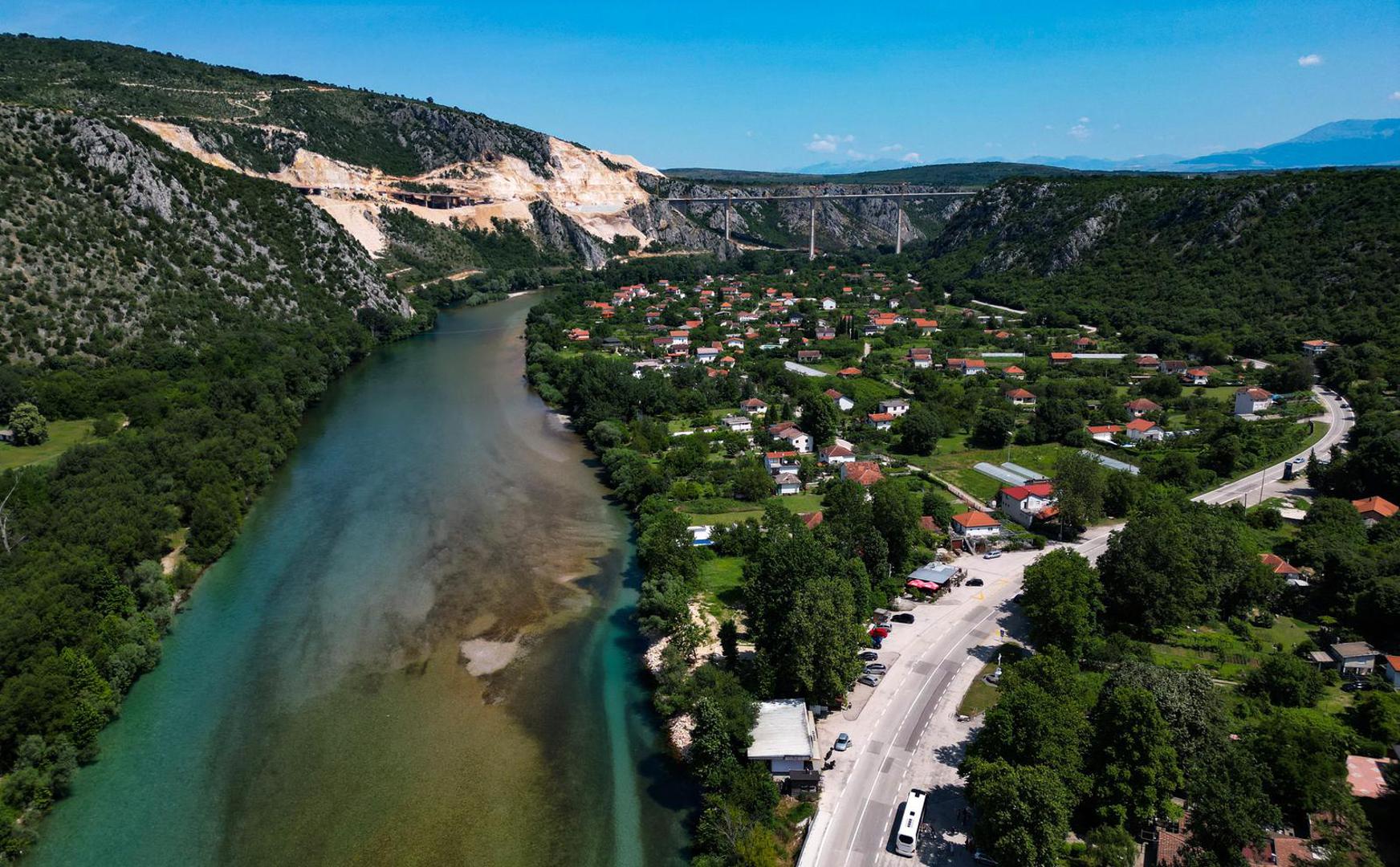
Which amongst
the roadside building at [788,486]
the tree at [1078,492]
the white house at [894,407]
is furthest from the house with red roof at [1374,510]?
the white house at [894,407]

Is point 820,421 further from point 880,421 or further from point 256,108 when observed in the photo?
point 256,108

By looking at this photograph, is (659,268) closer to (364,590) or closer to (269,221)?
(269,221)

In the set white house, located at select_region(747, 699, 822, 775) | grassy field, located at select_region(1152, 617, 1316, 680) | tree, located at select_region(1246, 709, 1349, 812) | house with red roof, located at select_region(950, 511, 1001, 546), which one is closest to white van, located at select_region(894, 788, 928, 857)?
white house, located at select_region(747, 699, 822, 775)

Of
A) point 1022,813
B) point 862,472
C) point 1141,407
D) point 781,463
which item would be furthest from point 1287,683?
point 1141,407

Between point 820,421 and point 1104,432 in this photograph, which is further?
point 1104,432

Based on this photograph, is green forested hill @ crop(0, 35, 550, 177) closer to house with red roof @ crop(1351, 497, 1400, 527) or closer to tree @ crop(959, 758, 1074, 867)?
tree @ crop(959, 758, 1074, 867)

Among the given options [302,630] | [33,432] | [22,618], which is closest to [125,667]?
[22,618]

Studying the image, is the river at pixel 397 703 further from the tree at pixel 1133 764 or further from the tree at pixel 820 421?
the tree at pixel 820 421
